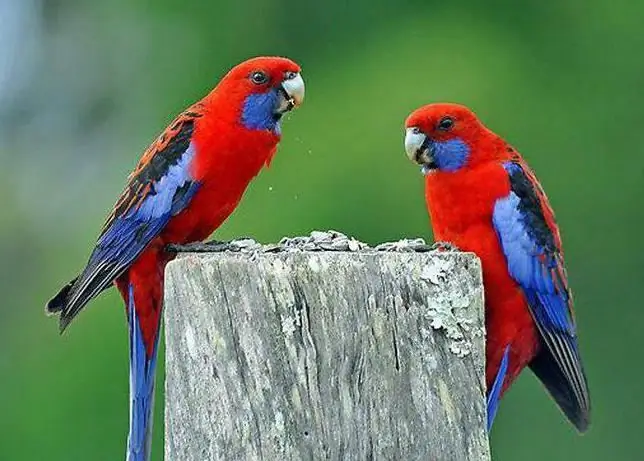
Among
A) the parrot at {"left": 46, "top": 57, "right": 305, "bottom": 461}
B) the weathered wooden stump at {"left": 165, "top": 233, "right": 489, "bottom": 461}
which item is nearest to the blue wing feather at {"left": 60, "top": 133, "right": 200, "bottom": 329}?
the parrot at {"left": 46, "top": 57, "right": 305, "bottom": 461}

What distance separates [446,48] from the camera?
7055 millimetres

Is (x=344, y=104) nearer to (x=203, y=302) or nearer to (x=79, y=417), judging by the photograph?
(x=79, y=417)

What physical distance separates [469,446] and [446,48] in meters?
4.83

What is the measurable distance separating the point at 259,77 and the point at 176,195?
45cm

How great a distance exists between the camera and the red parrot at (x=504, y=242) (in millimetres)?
3576

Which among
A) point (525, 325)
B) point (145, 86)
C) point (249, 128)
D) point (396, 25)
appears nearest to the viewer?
point (525, 325)

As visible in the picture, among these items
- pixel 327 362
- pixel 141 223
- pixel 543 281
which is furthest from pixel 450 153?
pixel 327 362

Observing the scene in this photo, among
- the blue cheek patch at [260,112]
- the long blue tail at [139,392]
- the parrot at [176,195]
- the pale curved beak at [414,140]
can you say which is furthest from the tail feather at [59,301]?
the pale curved beak at [414,140]

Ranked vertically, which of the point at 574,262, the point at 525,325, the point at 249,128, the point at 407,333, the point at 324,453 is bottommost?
the point at 324,453

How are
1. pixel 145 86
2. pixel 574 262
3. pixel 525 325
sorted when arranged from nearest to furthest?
pixel 525 325, pixel 574 262, pixel 145 86

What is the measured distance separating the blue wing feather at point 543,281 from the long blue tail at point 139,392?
3.45 feet

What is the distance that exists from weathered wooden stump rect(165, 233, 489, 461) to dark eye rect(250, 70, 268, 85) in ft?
4.99

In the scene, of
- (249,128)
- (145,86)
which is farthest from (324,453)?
(145,86)

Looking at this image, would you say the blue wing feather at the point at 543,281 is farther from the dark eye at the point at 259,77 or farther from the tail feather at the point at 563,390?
the dark eye at the point at 259,77
